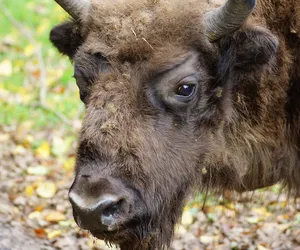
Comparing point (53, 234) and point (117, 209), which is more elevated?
point (117, 209)

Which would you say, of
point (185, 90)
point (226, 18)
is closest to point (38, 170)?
point (185, 90)

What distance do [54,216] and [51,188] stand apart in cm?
85

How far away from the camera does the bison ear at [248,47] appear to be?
626 cm

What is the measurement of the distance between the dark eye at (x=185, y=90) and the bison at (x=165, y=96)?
10 millimetres

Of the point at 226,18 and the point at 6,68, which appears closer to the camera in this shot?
the point at 226,18

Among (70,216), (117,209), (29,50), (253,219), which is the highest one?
(117,209)

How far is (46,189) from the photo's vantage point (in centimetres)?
966

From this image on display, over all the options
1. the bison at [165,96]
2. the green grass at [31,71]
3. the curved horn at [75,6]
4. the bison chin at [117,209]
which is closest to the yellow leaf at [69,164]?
the green grass at [31,71]

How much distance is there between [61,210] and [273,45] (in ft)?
13.8

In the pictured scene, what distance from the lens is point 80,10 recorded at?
260 inches

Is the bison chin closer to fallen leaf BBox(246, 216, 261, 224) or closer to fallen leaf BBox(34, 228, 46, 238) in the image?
fallen leaf BBox(34, 228, 46, 238)

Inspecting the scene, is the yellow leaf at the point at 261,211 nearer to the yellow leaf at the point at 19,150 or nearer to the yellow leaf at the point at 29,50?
the yellow leaf at the point at 19,150

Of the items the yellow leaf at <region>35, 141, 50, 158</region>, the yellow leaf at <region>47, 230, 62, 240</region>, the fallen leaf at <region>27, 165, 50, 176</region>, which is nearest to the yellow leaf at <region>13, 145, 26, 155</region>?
the yellow leaf at <region>35, 141, 50, 158</region>

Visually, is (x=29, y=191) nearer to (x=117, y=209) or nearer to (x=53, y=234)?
(x=53, y=234)
